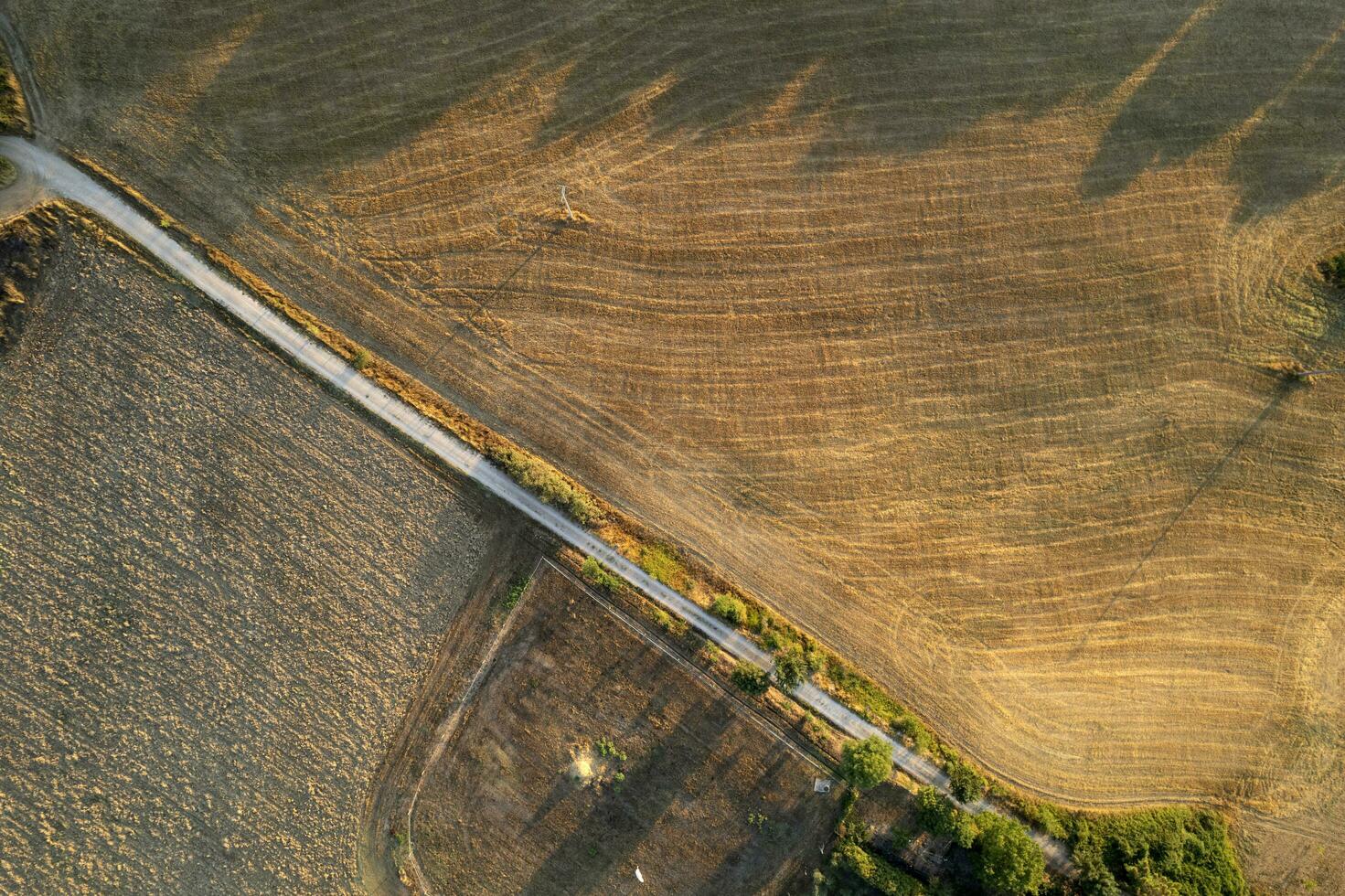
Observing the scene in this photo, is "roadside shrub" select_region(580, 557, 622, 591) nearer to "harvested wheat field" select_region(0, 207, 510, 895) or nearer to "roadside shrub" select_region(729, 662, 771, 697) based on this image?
"harvested wheat field" select_region(0, 207, 510, 895)

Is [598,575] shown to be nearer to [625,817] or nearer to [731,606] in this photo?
[731,606]

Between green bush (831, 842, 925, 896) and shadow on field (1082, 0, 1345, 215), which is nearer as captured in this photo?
green bush (831, 842, 925, 896)

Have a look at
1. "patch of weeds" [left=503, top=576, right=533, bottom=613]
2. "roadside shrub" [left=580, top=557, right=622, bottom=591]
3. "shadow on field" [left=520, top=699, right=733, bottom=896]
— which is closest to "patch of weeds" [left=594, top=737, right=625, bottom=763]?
"shadow on field" [left=520, top=699, right=733, bottom=896]

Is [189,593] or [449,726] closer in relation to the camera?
[189,593]

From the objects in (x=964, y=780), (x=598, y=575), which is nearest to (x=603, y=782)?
(x=598, y=575)

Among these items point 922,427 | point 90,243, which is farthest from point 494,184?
point 922,427
